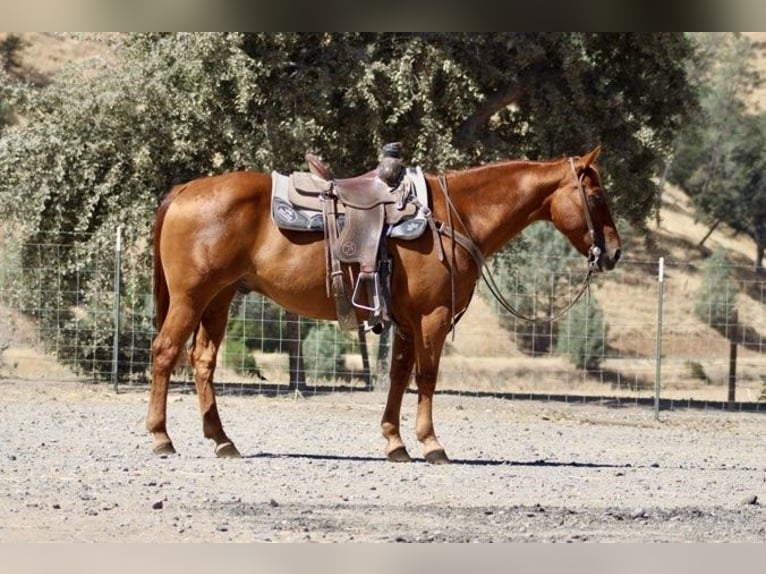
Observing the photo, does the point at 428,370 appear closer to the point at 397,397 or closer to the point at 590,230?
the point at 397,397

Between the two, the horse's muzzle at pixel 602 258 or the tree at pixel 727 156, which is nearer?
the horse's muzzle at pixel 602 258

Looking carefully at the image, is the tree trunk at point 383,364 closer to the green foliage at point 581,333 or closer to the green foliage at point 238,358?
the green foliage at point 238,358

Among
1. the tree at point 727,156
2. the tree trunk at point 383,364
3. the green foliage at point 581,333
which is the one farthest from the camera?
the tree at point 727,156

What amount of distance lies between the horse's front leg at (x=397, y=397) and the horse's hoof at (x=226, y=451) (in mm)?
1136

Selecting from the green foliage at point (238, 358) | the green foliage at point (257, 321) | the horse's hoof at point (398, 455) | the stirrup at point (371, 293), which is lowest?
the horse's hoof at point (398, 455)

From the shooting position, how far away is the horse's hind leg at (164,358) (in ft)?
33.7

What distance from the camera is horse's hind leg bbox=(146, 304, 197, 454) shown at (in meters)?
10.3

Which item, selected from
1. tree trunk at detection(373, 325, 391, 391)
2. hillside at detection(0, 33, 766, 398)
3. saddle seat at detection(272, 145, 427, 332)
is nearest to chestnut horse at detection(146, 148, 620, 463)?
saddle seat at detection(272, 145, 427, 332)

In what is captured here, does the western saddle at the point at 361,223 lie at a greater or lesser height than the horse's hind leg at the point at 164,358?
greater

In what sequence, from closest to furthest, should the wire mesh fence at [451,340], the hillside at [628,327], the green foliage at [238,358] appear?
the wire mesh fence at [451,340] < the green foliage at [238,358] < the hillside at [628,327]

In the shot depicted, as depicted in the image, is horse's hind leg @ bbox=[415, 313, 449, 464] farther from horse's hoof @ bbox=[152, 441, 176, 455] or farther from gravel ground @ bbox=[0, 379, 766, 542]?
horse's hoof @ bbox=[152, 441, 176, 455]

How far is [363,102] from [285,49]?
45.8 inches

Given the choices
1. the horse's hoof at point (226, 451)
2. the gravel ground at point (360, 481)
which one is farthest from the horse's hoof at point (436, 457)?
the horse's hoof at point (226, 451)

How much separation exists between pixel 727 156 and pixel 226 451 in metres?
33.0
